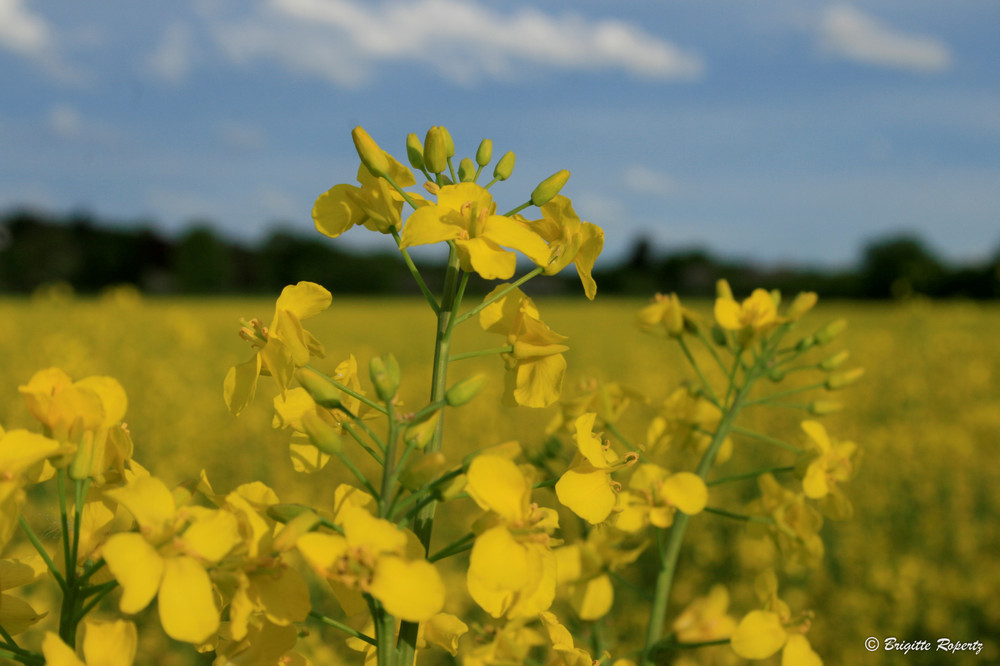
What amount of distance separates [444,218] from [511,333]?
0.20m

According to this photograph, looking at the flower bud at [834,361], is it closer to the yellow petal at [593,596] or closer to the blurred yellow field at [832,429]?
the blurred yellow field at [832,429]

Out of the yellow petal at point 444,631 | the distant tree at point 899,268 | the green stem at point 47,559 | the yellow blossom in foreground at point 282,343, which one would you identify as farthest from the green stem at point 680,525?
the distant tree at point 899,268

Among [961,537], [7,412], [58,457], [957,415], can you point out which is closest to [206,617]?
[58,457]

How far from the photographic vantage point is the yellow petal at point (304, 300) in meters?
0.98

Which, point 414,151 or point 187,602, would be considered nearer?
point 187,602

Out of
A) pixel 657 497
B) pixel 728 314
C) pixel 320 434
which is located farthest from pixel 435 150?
pixel 728 314

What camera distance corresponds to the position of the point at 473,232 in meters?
0.94

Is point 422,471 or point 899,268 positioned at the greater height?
point 899,268

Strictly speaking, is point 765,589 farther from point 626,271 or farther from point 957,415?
point 626,271

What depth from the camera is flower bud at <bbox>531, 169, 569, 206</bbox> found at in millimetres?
1039

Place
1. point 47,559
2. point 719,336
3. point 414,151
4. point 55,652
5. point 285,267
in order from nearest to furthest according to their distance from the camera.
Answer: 1. point 55,652
2. point 47,559
3. point 414,151
4. point 719,336
5. point 285,267

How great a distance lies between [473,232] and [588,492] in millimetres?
361

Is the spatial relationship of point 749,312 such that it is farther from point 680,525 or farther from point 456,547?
point 456,547

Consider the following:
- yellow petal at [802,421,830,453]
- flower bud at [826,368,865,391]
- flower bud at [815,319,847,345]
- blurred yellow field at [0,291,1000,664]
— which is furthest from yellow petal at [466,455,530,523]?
flower bud at [826,368,865,391]
